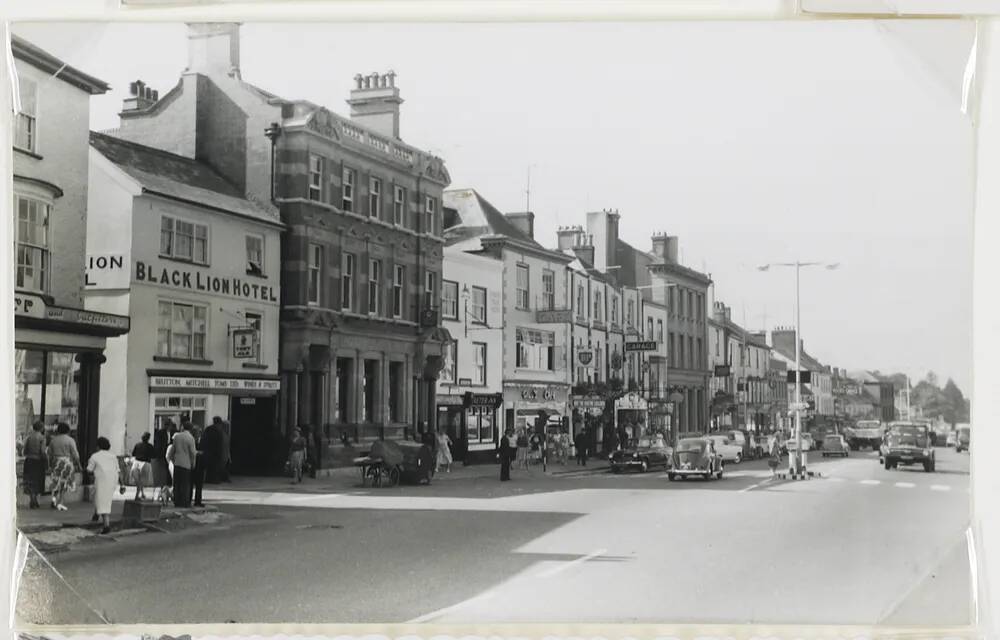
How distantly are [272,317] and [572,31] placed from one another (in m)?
2.13

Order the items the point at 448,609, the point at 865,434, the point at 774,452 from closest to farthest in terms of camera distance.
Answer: the point at 448,609 < the point at 865,434 < the point at 774,452

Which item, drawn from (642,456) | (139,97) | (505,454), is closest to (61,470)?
(139,97)

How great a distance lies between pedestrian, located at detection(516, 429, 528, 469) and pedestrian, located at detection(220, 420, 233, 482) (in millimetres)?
1542

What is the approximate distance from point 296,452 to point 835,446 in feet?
9.45

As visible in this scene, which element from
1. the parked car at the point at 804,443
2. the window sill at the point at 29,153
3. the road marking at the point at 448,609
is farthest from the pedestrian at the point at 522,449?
the window sill at the point at 29,153

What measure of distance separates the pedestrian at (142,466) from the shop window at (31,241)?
2.89 feet

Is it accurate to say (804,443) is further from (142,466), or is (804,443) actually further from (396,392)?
(142,466)

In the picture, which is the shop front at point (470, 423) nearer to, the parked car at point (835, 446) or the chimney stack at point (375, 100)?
the chimney stack at point (375, 100)

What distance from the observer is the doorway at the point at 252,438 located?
564 cm

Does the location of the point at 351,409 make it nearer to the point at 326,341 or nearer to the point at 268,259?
the point at 326,341

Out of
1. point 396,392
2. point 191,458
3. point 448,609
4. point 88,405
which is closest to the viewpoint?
point 448,609

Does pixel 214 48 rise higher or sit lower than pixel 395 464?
higher

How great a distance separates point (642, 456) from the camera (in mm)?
6020

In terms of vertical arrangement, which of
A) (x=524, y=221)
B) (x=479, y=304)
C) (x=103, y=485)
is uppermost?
(x=524, y=221)
